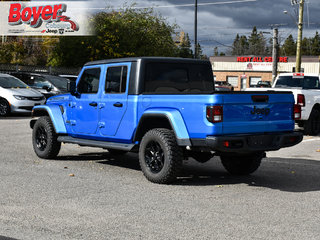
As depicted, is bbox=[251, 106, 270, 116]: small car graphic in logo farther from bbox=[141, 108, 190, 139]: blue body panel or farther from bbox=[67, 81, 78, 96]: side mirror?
bbox=[67, 81, 78, 96]: side mirror

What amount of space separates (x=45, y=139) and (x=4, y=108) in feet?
36.1

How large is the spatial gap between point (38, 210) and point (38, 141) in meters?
4.58

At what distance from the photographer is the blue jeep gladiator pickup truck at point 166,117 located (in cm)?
727

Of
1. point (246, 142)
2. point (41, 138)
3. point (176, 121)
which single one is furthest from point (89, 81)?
point (246, 142)

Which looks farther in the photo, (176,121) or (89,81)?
(89,81)

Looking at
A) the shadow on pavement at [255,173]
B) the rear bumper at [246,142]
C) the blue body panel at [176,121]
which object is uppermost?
the blue body panel at [176,121]

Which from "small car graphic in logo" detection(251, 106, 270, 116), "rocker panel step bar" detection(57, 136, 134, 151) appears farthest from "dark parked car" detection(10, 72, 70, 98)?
"small car graphic in logo" detection(251, 106, 270, 116)

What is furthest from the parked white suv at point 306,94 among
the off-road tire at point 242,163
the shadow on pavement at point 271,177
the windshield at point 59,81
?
the windshield at point 59,81

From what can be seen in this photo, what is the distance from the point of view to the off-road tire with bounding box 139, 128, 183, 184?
7.56m

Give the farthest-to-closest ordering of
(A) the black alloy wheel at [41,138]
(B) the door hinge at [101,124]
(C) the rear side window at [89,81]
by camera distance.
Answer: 1. (A) the black alloy wheel at [41,138]
2. (C) the rear side window at [89,81]
3. (B) the door hinge at [101,124]

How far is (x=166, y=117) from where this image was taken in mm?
7637

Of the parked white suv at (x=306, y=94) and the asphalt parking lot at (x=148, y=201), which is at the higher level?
the parked white suv at (x=306, y=94)

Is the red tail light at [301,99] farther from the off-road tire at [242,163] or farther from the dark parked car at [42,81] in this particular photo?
the dark parked car at [42,81]

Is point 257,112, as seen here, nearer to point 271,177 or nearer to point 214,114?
point 214,114
